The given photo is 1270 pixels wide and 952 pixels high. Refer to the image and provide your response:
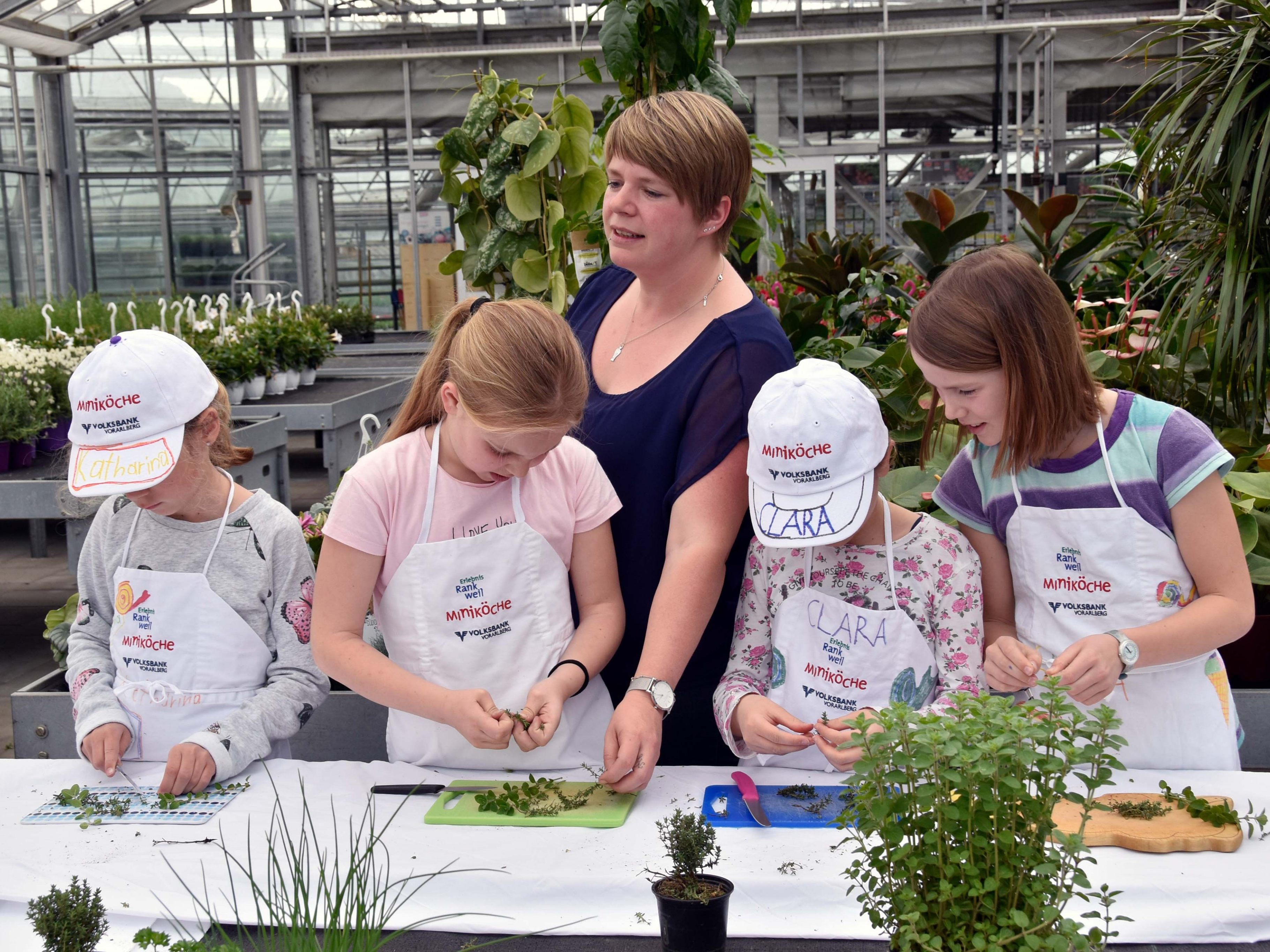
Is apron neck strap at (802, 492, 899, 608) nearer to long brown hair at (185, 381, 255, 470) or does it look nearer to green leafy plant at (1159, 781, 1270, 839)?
green leafy plant at (1159, 781, 1270, 839)

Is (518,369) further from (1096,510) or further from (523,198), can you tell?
(523,198)

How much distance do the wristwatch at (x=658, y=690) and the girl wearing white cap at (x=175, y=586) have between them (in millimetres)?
591

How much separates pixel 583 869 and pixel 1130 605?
92cm

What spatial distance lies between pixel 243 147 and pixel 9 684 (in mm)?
10446


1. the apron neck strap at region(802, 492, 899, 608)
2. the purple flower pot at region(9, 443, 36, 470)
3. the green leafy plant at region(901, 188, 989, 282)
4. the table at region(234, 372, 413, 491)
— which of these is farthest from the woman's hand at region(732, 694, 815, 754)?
the purple flower pot at region(9, 443, 36, 470)

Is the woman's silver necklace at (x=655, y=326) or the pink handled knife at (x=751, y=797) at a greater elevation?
the woman's silver necklace at (x=655, y=326)

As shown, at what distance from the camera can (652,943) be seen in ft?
4.09

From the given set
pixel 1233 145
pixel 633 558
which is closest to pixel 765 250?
pixel 1233 145

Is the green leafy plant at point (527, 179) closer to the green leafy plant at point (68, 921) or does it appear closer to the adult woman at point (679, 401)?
the adult woman at point (679, 401)

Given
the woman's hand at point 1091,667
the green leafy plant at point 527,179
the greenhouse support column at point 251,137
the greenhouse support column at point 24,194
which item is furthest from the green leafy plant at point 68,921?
the greenhouse support column at point 24,194

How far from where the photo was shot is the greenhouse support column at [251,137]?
13266 mm

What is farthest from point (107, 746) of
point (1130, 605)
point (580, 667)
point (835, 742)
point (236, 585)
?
point (1130, 605)

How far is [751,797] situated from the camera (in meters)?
1.53

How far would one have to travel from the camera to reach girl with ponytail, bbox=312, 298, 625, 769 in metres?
1.62
